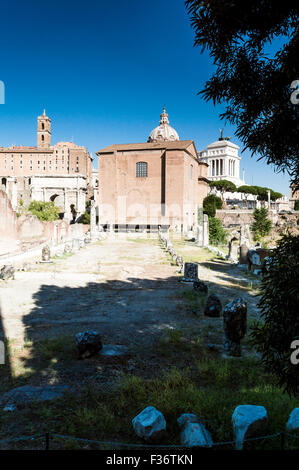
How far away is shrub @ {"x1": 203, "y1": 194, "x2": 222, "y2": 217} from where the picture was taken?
48.6 m

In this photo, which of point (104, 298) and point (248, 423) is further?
point (104, 298)

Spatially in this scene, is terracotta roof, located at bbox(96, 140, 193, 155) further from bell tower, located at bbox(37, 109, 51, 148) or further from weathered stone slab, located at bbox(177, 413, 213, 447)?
bell tower, located at bbox(37, 109, 51, 148)

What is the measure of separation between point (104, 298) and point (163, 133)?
43.7 metres

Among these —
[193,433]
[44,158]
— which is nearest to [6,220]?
[193,433]

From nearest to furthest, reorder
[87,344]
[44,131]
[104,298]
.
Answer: [87,344] < [104,298] < [44,131]

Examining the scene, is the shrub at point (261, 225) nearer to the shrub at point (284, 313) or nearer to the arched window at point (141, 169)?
the arched window at point (141, 169)

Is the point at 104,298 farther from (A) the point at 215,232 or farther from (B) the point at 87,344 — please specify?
(A) the point at 215,232

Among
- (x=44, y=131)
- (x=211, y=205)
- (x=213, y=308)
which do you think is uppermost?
(x=44, y=131)

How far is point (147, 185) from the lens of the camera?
40.0 metres

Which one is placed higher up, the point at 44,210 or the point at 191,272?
the point at 44,210

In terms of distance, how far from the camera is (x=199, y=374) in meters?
4.66

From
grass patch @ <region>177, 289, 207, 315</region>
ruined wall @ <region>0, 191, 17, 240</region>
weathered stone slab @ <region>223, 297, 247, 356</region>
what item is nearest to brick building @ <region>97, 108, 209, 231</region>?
ruined wall @ <region>0, 191, 17, 240</region>
